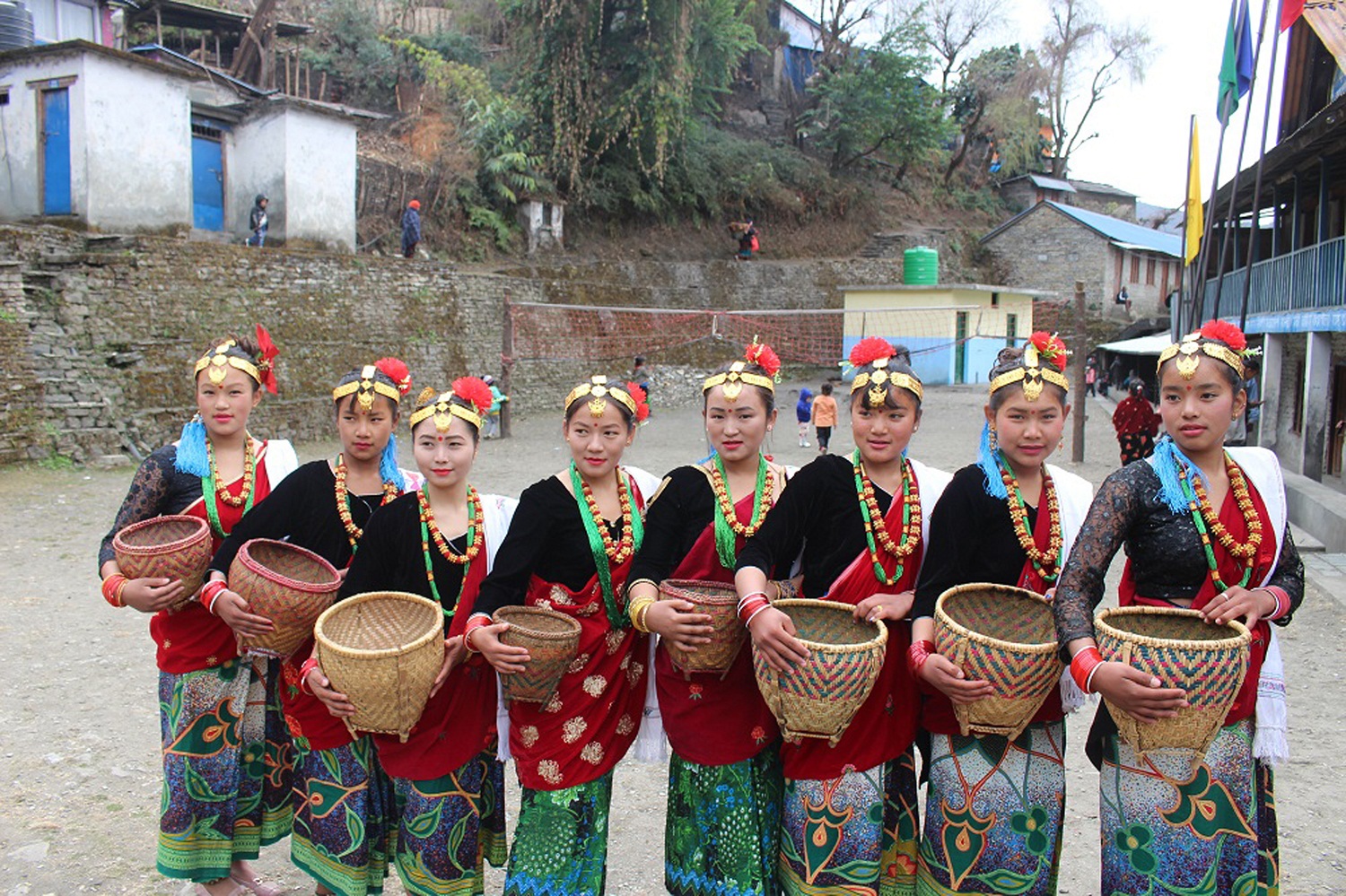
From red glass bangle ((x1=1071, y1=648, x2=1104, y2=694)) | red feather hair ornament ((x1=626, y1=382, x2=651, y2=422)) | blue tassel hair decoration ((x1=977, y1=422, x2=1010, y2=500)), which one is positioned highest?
red feather hair ornament ((x1=626, y1=382, x2=651, y2=422))

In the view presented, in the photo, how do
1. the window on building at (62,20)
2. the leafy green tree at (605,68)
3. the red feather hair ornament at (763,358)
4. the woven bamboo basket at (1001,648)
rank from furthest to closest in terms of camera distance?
the leafy green tree at (605,68) < the window on building at (62,20) < the red feather hair ornament at (763,358) < the woven bamboo basket at (1001,648)

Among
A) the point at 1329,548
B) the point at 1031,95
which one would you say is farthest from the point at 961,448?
the point at 1031,95

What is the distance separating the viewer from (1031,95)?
4059 cm

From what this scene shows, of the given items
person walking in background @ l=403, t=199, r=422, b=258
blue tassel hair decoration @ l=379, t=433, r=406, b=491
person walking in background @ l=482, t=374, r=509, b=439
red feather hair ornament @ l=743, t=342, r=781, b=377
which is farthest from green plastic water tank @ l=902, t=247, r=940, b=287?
blue tassel hair decoration @ l=379, t=433, r=406, b=491

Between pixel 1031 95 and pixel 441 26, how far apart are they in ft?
78.3

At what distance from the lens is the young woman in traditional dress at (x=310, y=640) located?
3105 millimetres

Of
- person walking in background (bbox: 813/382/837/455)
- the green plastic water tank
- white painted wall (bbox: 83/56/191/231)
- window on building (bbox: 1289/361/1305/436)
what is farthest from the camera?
the green plastic water tank

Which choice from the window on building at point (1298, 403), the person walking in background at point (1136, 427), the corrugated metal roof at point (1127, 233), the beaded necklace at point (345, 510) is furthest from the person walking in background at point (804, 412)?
the corrugated metal roof at point (1127, 233)

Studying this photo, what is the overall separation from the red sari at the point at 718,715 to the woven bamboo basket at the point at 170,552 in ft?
4.93

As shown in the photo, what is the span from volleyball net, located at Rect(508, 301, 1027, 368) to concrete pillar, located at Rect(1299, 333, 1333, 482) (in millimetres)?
5446

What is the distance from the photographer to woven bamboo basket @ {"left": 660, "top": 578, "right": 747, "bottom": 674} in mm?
2719

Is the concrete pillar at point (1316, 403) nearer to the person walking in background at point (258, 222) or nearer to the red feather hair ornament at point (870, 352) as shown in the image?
the red feather hair ornament at point (870, 352)

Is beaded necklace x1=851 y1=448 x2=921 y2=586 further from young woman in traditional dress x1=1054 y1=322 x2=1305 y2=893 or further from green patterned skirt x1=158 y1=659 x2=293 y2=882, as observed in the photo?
green patterned skirt x1=158 y1=659 x2=293 y2=882

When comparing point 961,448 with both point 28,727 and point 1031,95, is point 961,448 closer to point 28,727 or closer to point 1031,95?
point 28,727
